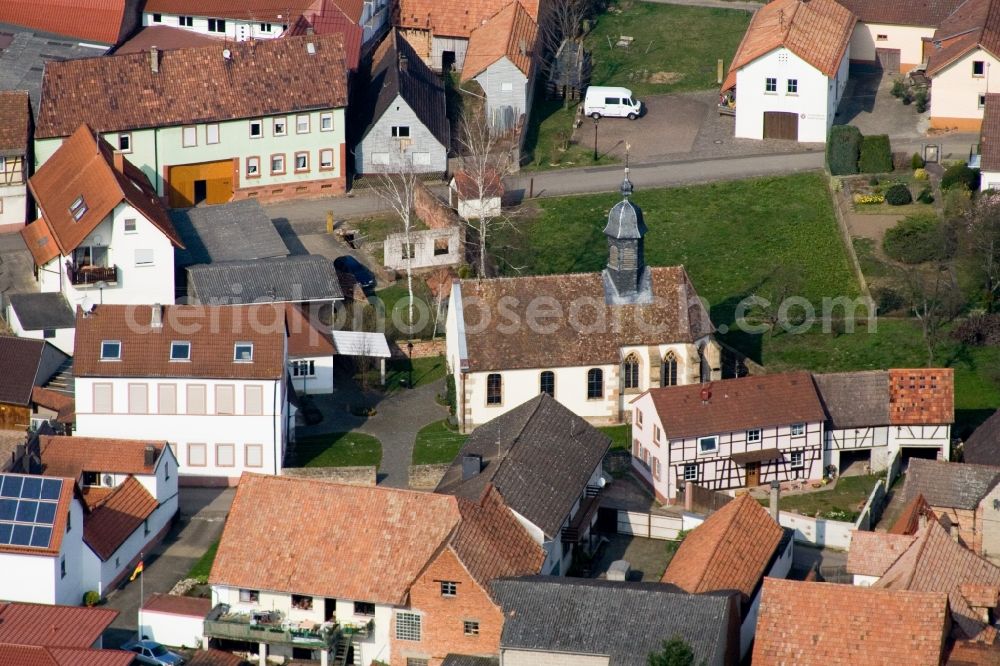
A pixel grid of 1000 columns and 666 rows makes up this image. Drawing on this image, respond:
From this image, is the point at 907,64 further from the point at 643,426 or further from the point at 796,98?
the point at 643,426

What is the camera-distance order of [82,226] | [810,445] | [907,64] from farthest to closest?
[907,64], [82,226], [810,445]

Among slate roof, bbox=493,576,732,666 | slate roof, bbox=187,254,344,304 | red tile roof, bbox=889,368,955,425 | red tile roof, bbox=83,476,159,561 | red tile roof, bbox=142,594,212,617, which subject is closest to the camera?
slate roof, bbox=493,576,732,666

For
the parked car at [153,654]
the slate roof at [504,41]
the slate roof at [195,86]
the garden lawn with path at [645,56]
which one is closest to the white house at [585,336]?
the slate roof at [195,86]

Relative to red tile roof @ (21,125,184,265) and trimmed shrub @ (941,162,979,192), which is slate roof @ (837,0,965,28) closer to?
trimmed shrub @ (941,162,979,192)

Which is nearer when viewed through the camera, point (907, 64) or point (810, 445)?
point (810, 445)

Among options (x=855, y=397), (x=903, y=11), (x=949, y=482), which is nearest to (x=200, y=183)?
(x=855, y=397)

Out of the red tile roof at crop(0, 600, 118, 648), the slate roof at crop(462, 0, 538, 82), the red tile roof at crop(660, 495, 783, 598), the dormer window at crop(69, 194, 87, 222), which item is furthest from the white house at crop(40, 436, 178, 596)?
the slate roof at crop(462, 0, 538, 82)

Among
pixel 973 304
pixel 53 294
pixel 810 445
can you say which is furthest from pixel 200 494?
pixel 973 304
